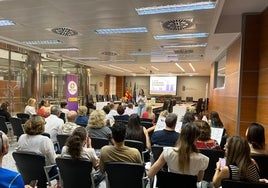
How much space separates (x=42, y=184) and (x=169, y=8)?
11.8ft

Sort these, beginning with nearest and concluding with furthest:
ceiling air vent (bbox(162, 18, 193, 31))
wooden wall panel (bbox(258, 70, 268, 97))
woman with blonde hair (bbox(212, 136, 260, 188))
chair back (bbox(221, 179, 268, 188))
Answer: chair back (bbox(221, 179, 268, 188)) < woman with blonde hair (bbox(212, 136, 260, 188)) < wooden wall panel (bbox(258, 70, 268, 97)) < ceiling air vent (bbox(162, 18, 193, 31))

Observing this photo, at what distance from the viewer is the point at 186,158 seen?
206 cm

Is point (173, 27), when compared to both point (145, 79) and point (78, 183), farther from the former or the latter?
point (145, 79)

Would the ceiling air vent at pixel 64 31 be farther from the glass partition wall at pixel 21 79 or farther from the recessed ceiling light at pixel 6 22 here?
the glass partition wall at pixel 21 79

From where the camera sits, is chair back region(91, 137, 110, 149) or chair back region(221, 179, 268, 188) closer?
chair back region(221, 179, 268, 188)

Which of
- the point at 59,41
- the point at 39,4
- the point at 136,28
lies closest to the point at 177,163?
the point at 39,4

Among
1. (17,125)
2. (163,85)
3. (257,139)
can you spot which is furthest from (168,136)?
(163,85)

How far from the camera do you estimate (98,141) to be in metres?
3.36

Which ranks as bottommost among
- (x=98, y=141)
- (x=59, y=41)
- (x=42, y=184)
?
(x=42, y=184)

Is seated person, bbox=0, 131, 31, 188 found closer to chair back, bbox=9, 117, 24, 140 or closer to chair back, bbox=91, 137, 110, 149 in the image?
chair back, bbox=91, 137, 110, 149

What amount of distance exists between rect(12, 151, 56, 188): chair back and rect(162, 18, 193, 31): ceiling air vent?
3.90 meters

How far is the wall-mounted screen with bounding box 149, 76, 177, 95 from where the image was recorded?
20.8 m

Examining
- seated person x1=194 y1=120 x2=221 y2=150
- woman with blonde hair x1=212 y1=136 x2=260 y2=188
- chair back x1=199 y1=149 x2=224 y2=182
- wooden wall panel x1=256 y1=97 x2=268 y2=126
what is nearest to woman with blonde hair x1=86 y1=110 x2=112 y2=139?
seated person x1=194 y1=120 x2=221 y2=150

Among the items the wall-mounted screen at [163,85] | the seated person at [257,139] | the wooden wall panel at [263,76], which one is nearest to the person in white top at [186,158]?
the seated person at [257,139]
